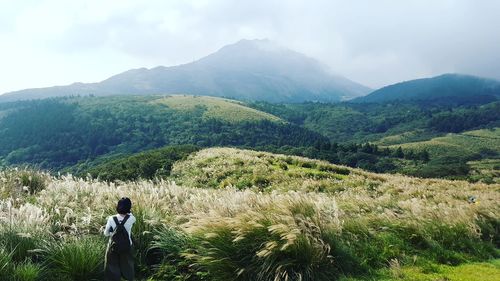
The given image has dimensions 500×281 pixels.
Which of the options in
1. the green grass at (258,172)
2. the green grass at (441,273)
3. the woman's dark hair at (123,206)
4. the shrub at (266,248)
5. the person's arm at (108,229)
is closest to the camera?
the person's arm at (108,229)

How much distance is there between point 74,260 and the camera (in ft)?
26.0

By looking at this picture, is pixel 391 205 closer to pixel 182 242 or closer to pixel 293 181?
pixel 182 242

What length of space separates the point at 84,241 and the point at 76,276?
2.11 feet

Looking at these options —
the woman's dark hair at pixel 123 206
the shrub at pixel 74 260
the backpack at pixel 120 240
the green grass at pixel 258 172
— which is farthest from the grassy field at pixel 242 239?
the green grass at pixel 258 172

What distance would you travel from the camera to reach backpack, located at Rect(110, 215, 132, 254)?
305 inches

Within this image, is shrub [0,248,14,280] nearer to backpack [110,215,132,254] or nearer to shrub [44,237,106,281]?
shrub [44,237,106,281]

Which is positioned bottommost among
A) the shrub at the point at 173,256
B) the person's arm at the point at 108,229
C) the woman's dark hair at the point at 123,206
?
the shrub at the point at 173,256

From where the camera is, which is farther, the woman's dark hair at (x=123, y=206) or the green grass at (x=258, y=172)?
the green grass at (x=258, y=172)

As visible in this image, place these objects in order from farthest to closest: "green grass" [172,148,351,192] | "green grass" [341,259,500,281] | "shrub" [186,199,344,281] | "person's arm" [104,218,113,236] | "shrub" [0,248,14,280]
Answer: "green grass" [172,148,351,192] < "green grass" [341,259,500,281] < "shrub" [186,199,344,281] < "person's arm" [104,218,113,236] < "shrub" [0,248,14,280]

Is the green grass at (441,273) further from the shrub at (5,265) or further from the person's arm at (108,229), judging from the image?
the shrub at (5,265)

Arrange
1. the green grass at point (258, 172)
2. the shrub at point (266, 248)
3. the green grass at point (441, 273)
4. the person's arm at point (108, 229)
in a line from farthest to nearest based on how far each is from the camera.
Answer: the green grass at point (258, 172)
the green grass at point (441, 273)
the shrub at point (266, 248)
the person's arm at point (108, 229)

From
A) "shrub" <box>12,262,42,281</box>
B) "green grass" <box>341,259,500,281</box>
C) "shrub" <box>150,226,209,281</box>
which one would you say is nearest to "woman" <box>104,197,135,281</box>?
"shrub" <box>150,226,209,281</box>

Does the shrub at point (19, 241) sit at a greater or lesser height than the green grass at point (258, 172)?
greater

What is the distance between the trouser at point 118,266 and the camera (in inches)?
306
